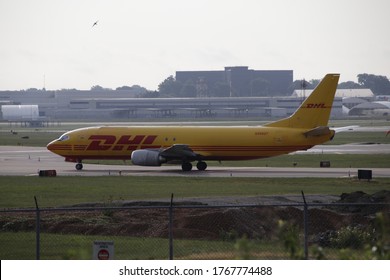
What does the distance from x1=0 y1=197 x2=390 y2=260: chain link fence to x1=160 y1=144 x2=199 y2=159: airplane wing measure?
24.8 meters

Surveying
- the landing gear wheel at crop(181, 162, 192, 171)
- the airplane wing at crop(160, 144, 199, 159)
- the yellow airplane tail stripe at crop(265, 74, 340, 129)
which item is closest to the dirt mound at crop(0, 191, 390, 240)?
the airplane wing at crop(160, 144, 199, 159)

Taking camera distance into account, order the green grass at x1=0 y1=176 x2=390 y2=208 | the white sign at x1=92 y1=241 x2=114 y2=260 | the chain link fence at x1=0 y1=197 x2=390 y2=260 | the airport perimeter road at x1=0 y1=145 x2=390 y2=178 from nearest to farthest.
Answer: the white sign at x1=92 y1=241 x2=114 y2=260
the chain link fence at x1=0 y1=197 x2=390 y2=260
the green grass at x1=0 y1=176 x2=390 y2=208
the airport perimeter road at x1=0 y1=145 x2=390 y2=178

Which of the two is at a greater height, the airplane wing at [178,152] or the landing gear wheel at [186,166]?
the airplane wing at [178,152]

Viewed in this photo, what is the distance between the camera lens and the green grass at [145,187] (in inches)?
1736

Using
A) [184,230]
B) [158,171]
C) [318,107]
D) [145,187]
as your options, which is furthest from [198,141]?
[184,230]

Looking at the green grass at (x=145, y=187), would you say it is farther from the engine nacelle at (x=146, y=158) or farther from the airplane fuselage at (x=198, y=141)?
the airplane fuselage at (x=198, y=141)

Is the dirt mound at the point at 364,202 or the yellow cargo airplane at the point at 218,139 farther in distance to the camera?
the yellow cargo airplane at the point at 218,139

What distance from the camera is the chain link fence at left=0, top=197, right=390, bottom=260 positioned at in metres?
26.8

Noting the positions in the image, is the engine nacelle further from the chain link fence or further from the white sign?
the white sign

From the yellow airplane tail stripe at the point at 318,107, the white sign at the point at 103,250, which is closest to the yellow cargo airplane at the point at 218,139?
the yellow airplane tail stripe at the point at 318,107

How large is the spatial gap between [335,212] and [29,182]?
23062 millimetres

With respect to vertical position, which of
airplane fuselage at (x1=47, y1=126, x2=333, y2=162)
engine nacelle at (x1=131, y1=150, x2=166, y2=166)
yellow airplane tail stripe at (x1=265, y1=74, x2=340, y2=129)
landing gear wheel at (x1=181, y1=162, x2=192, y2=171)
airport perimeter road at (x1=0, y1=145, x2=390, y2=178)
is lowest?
airport perimeter road at (x1=0, y1=145, x2=390, y2=178)

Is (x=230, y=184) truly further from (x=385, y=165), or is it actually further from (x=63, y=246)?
(x=63, y=246)

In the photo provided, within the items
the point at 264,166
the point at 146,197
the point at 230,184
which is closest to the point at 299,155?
the point at 264,166
